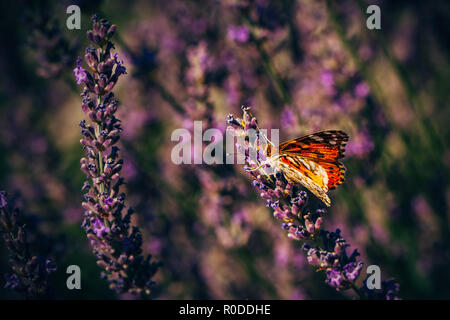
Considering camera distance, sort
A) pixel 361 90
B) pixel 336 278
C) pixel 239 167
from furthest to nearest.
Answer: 1. pixel 239 167
2. pixel 361 90
3. pixel 336 278

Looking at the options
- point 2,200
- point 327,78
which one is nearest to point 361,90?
point 327,78

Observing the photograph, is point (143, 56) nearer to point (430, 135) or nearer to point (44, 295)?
point (44, 295)

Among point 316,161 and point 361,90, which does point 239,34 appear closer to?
point 361,90

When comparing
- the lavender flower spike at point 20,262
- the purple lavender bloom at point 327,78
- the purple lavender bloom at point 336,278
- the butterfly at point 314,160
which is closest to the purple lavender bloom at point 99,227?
the lavender flower spike at point 20,262

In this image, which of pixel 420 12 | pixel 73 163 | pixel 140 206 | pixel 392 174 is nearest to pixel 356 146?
pixel 392 174

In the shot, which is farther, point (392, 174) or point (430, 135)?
point (392, 174)

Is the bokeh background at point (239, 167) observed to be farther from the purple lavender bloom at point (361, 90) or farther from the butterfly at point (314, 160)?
the butterfly at point (314, 160)
